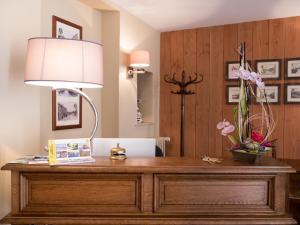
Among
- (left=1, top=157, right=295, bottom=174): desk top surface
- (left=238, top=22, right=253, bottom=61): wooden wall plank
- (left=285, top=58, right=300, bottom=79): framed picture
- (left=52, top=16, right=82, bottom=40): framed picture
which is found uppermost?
(left=238, top=22, right=253, bottom=61): wooden wall plank

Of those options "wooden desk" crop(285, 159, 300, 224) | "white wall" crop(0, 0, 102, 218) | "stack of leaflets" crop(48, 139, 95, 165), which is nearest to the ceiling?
"white wall" crop(0, 0, 102, 218)

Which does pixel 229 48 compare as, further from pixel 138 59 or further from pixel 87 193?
pixel 87 193

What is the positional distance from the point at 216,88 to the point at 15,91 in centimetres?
300

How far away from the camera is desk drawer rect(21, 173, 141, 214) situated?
61.9 inches

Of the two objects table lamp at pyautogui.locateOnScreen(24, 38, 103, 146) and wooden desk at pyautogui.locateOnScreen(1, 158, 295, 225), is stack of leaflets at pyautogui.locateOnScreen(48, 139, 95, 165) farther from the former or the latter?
table lamp at pyautogui.locateOnScreen(24, 38, 103, 146)

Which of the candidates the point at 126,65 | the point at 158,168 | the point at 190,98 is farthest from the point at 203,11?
the point at 158,168

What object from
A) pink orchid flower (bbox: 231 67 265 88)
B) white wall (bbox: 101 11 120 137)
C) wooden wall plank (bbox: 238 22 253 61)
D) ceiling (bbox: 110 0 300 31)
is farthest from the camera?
wooden wall plank (bbox: 238 22 253 61)

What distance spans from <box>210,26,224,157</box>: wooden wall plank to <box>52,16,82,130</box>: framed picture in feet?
6.30

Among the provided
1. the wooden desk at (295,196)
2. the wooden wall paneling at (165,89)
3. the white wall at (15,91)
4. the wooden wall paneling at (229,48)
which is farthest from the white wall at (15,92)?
the wooden wall paneling at (229,48)

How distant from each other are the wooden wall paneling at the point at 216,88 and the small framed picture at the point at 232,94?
0.08m

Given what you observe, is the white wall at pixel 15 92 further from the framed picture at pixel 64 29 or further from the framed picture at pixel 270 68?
the framed picture at pixel 270 68

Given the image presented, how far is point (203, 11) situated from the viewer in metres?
3.89

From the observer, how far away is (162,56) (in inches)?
190

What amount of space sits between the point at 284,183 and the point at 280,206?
0.11 metres
